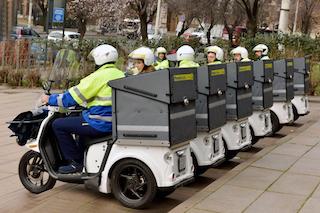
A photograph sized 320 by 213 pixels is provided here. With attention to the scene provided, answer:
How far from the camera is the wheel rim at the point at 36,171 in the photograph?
263 inches

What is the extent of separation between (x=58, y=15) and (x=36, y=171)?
→ 54.4ft

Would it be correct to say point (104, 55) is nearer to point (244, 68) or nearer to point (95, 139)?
point (95, 139)

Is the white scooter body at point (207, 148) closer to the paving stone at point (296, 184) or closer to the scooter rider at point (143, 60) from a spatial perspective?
the paving stone at point (296, 184)

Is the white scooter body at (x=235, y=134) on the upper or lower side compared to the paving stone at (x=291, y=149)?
upper

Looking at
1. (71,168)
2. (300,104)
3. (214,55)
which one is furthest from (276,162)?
(300,104)

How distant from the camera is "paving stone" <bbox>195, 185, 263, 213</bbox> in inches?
220

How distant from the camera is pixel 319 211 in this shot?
18.3ft

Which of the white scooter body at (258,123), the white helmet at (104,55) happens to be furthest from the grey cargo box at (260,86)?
the white helmet at (104,55)

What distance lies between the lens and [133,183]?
6039mm

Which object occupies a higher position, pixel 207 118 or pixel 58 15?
pixel 58 15

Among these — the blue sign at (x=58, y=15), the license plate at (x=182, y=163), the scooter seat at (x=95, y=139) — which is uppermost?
the blue sign at (x=58, y=15)

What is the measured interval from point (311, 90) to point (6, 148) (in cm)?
1064

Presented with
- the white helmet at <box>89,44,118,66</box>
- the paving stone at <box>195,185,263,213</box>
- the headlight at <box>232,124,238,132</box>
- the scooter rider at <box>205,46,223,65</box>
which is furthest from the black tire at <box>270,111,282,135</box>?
the white helmet at <box>89,44,118,66</box>

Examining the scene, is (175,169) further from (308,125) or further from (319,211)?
(308,125)
